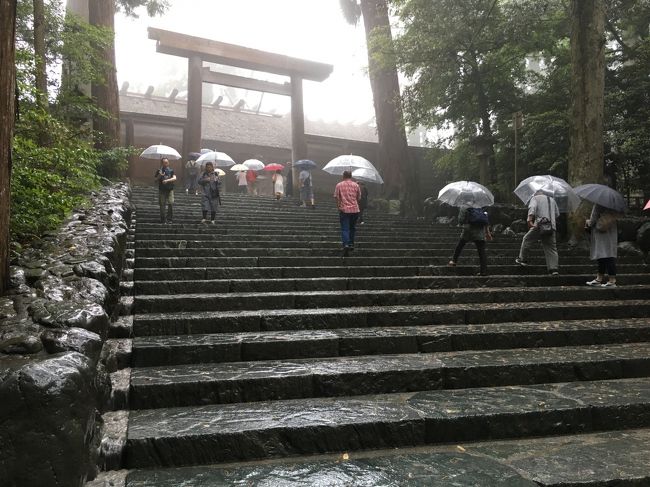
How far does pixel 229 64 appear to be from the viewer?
60.8 ft

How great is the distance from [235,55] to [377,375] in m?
16.5

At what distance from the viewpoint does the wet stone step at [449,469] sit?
101 inches

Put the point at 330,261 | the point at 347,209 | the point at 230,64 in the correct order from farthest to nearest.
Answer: the point at 230,64
the point at 347,209
the point at 330,261

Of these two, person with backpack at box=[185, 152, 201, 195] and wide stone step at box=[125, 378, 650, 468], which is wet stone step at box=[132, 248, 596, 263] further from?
person with backpack at box=[185, 152, 201, 195]

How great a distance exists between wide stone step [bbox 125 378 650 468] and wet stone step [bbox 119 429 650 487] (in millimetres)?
79

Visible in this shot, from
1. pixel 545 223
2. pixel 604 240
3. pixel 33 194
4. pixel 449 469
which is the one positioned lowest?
pixel 449 469

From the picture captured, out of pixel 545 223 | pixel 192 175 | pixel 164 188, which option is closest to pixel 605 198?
pixel 545 223

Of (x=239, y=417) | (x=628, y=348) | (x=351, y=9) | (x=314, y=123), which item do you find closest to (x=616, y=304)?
Answer: (x=628, y=348)

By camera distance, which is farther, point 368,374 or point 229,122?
point 229,122

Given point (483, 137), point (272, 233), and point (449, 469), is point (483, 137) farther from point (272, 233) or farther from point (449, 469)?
point (449, 469)

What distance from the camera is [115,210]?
6840 millimetres

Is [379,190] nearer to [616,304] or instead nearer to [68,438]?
[616,304]

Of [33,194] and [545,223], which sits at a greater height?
[33,194]

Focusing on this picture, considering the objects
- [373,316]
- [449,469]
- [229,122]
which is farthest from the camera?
[229,122]
